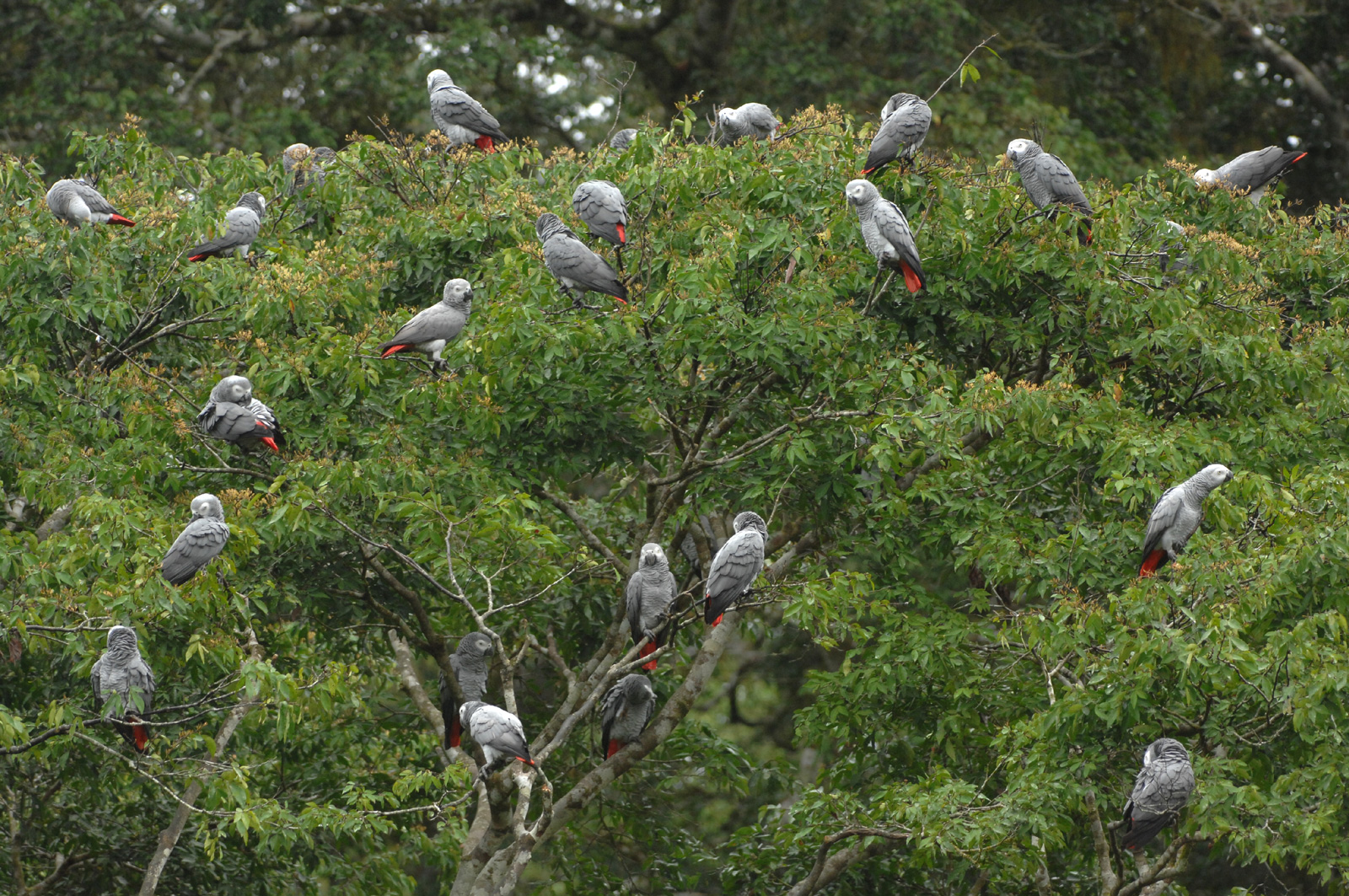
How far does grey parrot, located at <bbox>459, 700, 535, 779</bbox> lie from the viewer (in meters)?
7.89

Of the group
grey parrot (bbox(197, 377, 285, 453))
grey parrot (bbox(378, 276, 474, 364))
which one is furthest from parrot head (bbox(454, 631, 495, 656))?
grey parrot (bbox(197, 377, 285, 453))

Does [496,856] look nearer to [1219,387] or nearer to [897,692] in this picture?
[897,692]

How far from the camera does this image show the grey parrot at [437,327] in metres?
8.62

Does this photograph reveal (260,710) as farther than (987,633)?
No

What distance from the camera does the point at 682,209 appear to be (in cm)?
935

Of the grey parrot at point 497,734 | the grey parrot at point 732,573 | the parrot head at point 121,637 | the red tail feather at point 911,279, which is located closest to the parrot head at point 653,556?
the grey parrot at point 732,573

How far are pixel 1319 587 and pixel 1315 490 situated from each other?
45cm

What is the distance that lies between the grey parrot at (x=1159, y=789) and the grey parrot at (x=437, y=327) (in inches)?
180

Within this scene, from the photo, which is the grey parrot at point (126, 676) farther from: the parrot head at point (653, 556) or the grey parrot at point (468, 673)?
the parrot head at point (653, 556)

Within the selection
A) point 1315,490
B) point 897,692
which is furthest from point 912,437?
point 1315,490

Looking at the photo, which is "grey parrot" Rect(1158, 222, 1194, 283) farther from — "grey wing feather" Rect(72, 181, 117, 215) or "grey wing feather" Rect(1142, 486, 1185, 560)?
"grey wing feather" Rect(72, 181, 117, 215)

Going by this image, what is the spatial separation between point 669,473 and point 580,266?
1910 millimetres

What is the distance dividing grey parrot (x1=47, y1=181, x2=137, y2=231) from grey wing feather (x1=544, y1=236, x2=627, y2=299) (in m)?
2.72

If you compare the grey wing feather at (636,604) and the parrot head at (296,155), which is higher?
the parrot head at (296,155)
